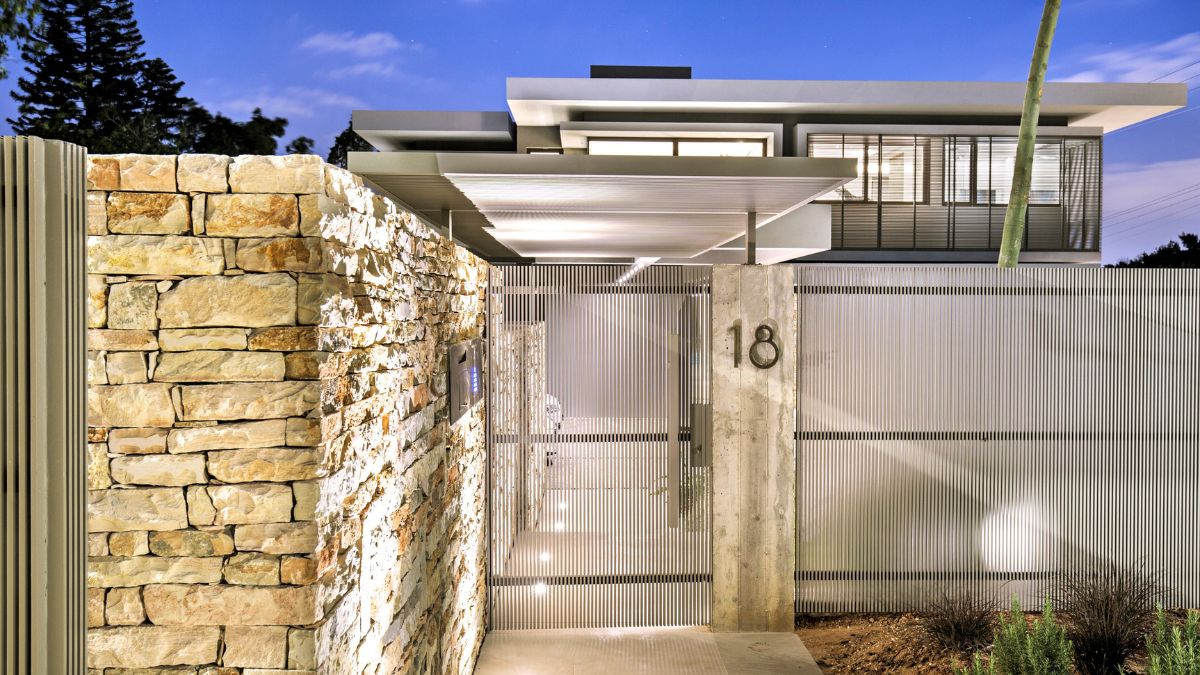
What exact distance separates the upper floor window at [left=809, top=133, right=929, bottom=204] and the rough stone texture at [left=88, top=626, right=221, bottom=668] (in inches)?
523

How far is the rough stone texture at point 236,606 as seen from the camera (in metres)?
2.09

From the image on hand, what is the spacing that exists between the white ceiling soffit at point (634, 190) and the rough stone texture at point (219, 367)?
176cm

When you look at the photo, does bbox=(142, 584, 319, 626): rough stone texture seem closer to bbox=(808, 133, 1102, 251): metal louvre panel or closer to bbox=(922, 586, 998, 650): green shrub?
bbox=(922, 586, 998, 650): green shrub

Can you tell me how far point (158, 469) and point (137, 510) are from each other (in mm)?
121

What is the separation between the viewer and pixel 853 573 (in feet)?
17.5

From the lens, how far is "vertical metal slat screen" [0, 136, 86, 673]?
1.16 metres

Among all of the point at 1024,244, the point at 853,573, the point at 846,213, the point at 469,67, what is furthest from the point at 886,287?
the point at 469,67

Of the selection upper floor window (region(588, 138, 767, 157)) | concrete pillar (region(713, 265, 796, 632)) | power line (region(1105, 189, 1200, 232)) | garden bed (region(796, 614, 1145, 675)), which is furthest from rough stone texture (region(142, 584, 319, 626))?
power line (region(1105, 189, 1200, 232))

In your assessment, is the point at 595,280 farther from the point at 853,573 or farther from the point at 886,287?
the point at 853,573

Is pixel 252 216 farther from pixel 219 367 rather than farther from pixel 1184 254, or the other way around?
pixel 1184 254

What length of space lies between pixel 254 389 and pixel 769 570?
13.0ft

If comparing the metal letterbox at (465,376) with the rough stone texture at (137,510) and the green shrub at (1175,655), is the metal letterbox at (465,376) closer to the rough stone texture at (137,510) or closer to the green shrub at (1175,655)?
the rough stone texture at (137,510)

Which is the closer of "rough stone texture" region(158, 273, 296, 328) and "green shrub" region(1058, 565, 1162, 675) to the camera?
"rough stone texture" region(158, 273, 296, 328)

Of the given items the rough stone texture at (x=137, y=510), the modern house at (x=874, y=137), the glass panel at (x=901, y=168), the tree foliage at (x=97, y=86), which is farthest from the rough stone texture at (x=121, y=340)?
the tree foliage at (x=97, y=86)
